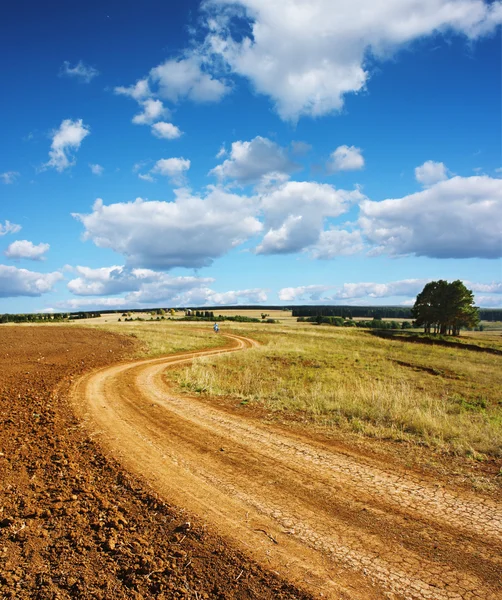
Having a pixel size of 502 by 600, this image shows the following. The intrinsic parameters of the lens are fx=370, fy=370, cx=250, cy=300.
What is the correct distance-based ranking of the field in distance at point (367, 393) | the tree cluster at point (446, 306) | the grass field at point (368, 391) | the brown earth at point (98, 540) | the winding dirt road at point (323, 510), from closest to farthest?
the brown earth at point (98, 540), the winding dirt road at point (323, 510), the field in distance at point (367, 393), the grass field at point (368, 391), the tree cluster at point (446, 306)

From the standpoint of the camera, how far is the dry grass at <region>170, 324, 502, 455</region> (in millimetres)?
10289

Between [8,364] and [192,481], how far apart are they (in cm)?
1950

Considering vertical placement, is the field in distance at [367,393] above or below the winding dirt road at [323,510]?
below

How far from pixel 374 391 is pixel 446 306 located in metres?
70.3

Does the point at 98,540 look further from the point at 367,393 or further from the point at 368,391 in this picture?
the point at 368,391

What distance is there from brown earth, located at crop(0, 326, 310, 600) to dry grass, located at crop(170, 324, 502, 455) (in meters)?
6.36

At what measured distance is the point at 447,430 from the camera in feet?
32.7

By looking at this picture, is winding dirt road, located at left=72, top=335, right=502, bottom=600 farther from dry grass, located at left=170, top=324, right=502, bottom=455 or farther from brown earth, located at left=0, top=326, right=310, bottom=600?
dry grass, located at left=170, top=324, right=502, bottom=455

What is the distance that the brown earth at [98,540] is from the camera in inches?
167

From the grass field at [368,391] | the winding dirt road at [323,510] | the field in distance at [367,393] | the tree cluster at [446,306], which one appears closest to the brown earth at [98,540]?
the winding dirt road at [323,510]

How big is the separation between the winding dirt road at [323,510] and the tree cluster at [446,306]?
252 feet

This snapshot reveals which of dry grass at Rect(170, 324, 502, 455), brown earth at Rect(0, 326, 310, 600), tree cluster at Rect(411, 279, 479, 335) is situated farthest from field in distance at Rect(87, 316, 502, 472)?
tree cluster at Rect(411, 279, 479, 335)

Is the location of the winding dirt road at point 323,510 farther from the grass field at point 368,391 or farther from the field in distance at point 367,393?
the grass field at point 368,391

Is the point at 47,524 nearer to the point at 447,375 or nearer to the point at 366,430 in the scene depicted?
the point at 366,430
